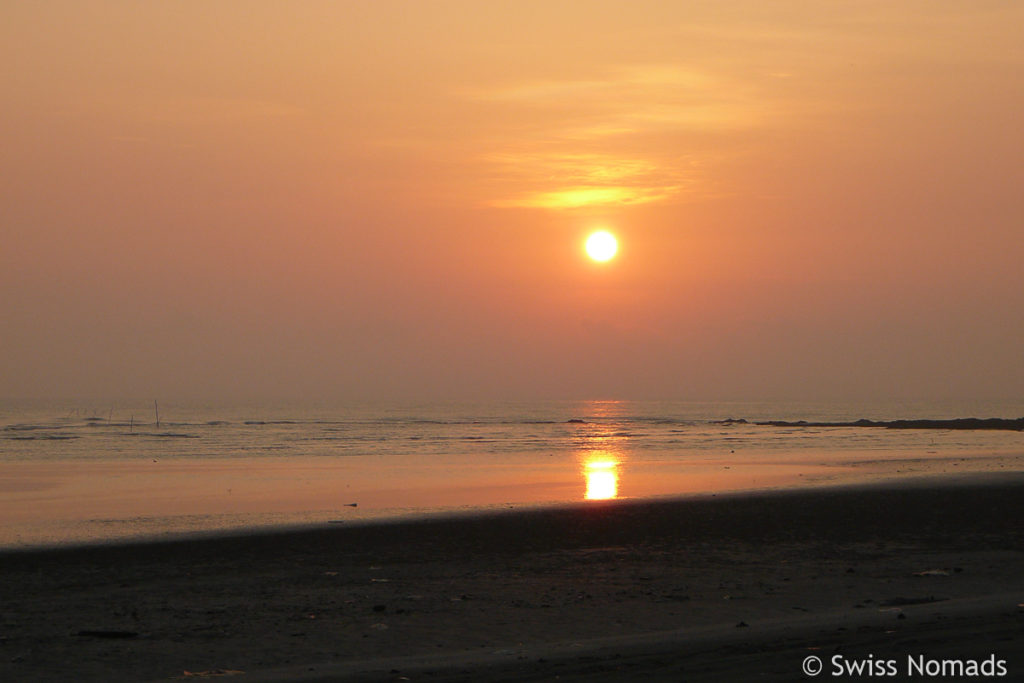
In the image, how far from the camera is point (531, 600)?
47.8ft

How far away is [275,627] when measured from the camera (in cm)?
1287

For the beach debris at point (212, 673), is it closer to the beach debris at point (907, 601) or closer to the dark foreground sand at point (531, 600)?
the dark foreground sand at point (531, 600)

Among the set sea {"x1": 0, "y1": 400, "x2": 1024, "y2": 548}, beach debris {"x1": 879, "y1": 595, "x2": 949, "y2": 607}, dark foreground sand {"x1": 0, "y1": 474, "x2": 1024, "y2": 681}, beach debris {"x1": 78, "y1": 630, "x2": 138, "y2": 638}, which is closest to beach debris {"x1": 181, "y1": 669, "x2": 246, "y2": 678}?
dark foreground sand {"x1": 0, "y1": 474, "x2": 1024, "y2": 681}

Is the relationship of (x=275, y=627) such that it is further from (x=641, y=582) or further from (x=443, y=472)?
(x=443, y=472)

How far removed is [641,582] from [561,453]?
1744 inches

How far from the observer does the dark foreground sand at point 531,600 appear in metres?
10.6

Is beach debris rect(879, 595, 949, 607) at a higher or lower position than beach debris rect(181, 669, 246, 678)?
higher

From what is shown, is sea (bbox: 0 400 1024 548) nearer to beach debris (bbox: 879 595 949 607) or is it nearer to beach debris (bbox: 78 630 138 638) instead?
beach debris (bbox: 78 630 138 638)

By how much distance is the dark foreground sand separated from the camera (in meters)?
10.6

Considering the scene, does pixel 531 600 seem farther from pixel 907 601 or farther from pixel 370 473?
pixel 370 473

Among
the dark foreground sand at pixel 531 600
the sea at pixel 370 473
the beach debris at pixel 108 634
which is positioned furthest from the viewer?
the sea at pixel 370 473

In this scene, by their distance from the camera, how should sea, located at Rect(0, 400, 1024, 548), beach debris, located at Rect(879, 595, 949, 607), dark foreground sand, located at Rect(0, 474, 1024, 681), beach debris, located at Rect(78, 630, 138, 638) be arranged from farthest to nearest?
sea, located at Rect(0, 400, 1024, 548), beach debris, located at Rect(879, 595, 949, 607), beach debris, located at Rect(78, 630, 138, 638), dark foreground sand, located at Rect(0, 474, 1024, 681)

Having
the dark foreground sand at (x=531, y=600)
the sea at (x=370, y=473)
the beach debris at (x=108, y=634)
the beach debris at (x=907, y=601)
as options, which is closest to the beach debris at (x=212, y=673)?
the dark foreground sand at (x=531, y=600)

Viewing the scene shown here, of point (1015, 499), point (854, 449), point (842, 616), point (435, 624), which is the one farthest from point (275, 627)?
point (854, 449)
